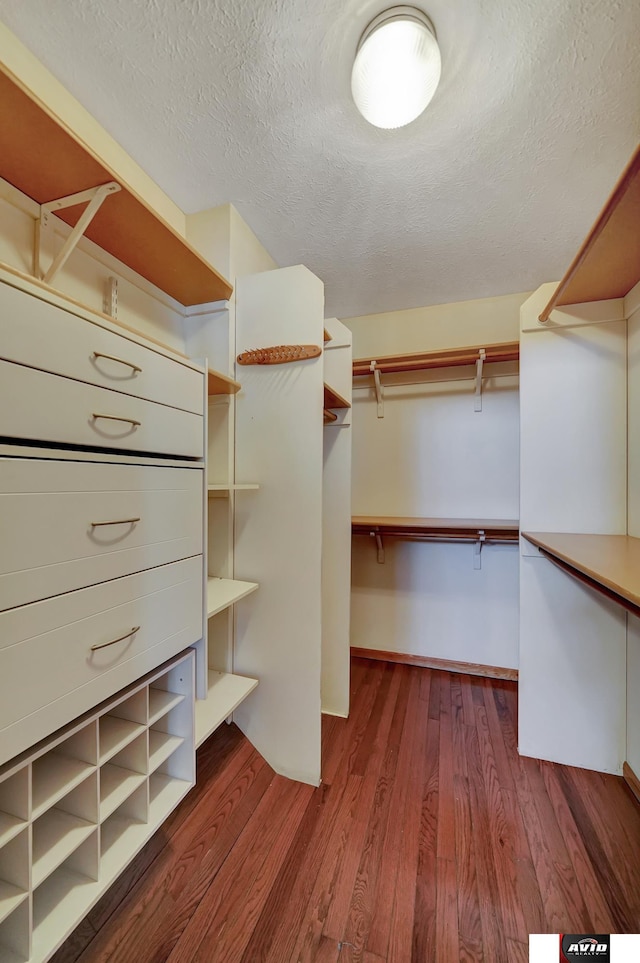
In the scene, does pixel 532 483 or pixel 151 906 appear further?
pixel 532 483

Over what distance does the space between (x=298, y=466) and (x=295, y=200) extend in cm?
116

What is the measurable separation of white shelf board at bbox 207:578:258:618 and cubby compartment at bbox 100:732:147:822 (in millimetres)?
373

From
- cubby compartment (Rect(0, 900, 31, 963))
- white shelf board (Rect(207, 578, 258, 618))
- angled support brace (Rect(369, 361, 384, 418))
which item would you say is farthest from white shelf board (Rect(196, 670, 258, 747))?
angled support brace (Rect(369, 361, 384, 418))

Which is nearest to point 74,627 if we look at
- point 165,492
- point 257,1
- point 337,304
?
point 165,492

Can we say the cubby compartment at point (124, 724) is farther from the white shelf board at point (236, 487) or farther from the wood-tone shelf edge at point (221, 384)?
the wood-tone shelf edge at point (221, 384)

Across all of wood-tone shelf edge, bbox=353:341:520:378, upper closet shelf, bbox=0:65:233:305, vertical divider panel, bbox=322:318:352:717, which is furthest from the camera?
wood-tone shelf edge, bbox=353:341:520:378

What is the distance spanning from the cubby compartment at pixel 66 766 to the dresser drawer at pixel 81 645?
0.15 meters

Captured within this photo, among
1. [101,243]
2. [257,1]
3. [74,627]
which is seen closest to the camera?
[74,627]

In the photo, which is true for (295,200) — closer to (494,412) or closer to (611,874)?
(494,412)

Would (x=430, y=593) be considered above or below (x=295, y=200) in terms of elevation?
below

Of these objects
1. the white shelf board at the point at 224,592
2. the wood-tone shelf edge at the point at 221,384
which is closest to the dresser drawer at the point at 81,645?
the white shelf board at the point at 224,592

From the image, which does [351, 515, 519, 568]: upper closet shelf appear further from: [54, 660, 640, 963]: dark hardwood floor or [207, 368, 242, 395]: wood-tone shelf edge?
[207, 368, 242, 395]: wood-tone shelf edge

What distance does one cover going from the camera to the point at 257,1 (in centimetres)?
90

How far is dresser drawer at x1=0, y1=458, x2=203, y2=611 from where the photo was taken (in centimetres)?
62
